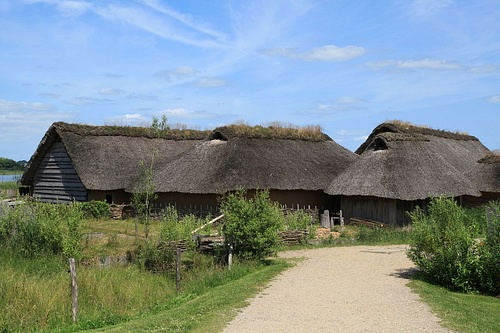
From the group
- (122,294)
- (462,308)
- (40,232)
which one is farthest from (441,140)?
(122,294)

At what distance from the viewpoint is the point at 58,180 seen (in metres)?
35.9

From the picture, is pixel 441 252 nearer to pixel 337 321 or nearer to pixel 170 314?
pixel 337 321

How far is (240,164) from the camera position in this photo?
29.0 meters

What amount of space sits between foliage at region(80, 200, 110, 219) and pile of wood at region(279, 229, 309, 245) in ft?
44.8

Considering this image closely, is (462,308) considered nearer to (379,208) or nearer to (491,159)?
(379,208)

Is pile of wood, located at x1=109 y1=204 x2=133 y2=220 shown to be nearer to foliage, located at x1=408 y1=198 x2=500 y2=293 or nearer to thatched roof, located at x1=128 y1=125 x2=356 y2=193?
thatched roof, located at x1=128 y1=125 x2=356 y2=193

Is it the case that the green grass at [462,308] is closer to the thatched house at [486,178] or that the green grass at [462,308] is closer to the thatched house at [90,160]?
the thatched house at [486,178]

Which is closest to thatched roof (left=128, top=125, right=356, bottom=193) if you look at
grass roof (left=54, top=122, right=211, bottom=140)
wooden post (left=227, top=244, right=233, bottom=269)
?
grass roof (left=54, top=122, right=211, bottom=140)

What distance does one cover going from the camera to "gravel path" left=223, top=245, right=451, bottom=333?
1059cm

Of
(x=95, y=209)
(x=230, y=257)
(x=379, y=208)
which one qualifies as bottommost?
(x=230, y=257)

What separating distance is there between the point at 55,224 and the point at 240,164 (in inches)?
491

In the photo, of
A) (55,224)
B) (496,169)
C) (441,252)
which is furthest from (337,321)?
(496,169)

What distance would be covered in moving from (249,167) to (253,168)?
23cm

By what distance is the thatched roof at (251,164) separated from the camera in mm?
28312
